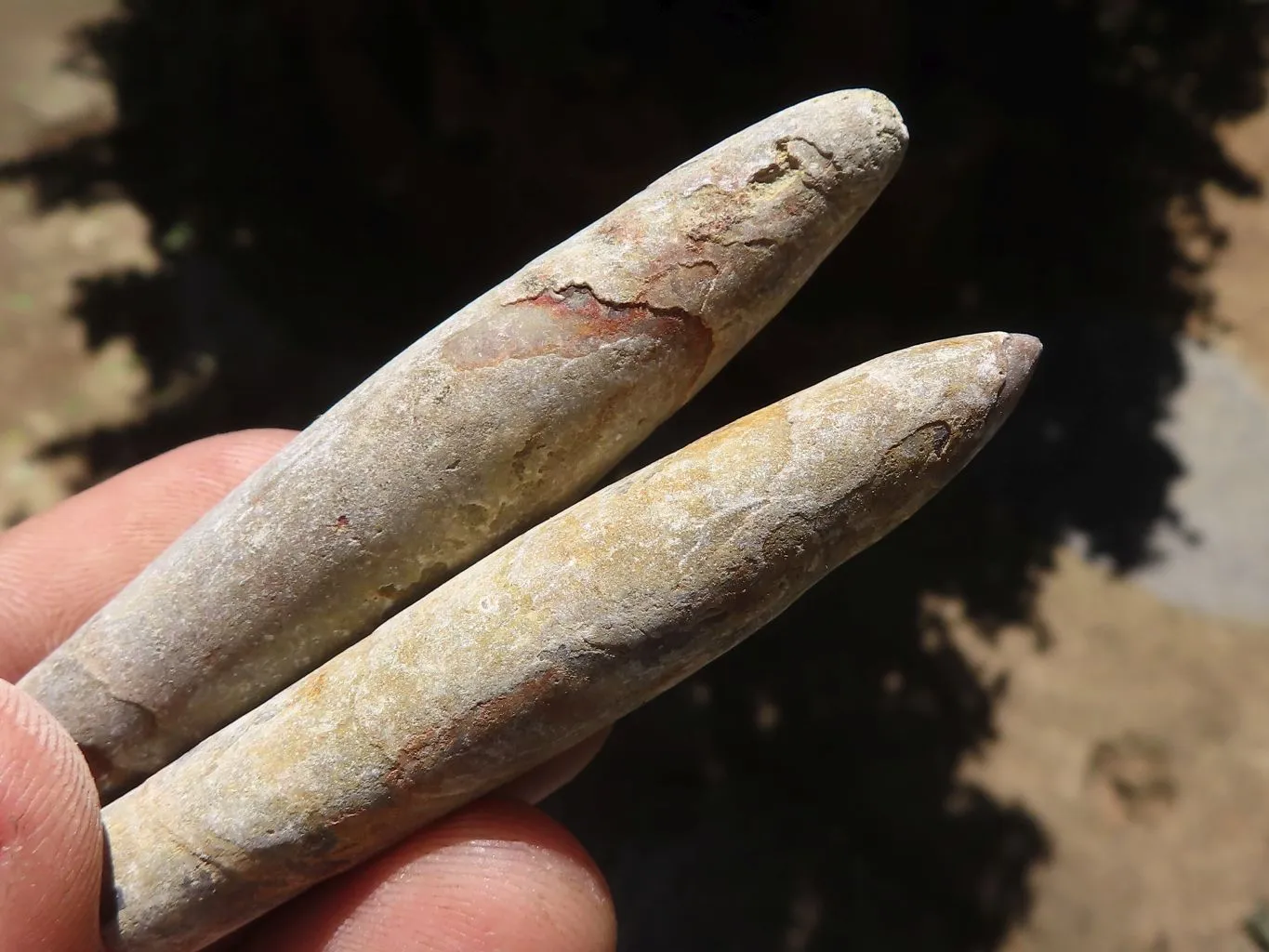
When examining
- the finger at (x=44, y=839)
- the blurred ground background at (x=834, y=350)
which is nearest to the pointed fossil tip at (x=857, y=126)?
the finger at (x=44, y=839)

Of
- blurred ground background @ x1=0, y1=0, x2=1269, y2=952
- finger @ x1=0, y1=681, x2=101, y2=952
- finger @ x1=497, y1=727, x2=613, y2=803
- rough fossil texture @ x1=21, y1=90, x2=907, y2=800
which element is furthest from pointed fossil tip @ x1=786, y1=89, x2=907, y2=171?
blurred ground background @ x1=0, y1=0, x2=1269, y2=952

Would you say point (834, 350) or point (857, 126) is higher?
point (857, 126)

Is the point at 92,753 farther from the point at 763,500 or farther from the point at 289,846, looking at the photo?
the point at 763,500

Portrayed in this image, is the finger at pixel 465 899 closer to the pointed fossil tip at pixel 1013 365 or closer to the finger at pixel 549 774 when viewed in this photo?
the finger at pixel 549 774

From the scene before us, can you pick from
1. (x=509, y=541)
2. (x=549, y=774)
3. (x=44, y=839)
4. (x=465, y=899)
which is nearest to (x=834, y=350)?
(x=549, y=774)

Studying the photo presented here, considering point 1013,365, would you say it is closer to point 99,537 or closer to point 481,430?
point 481,430
